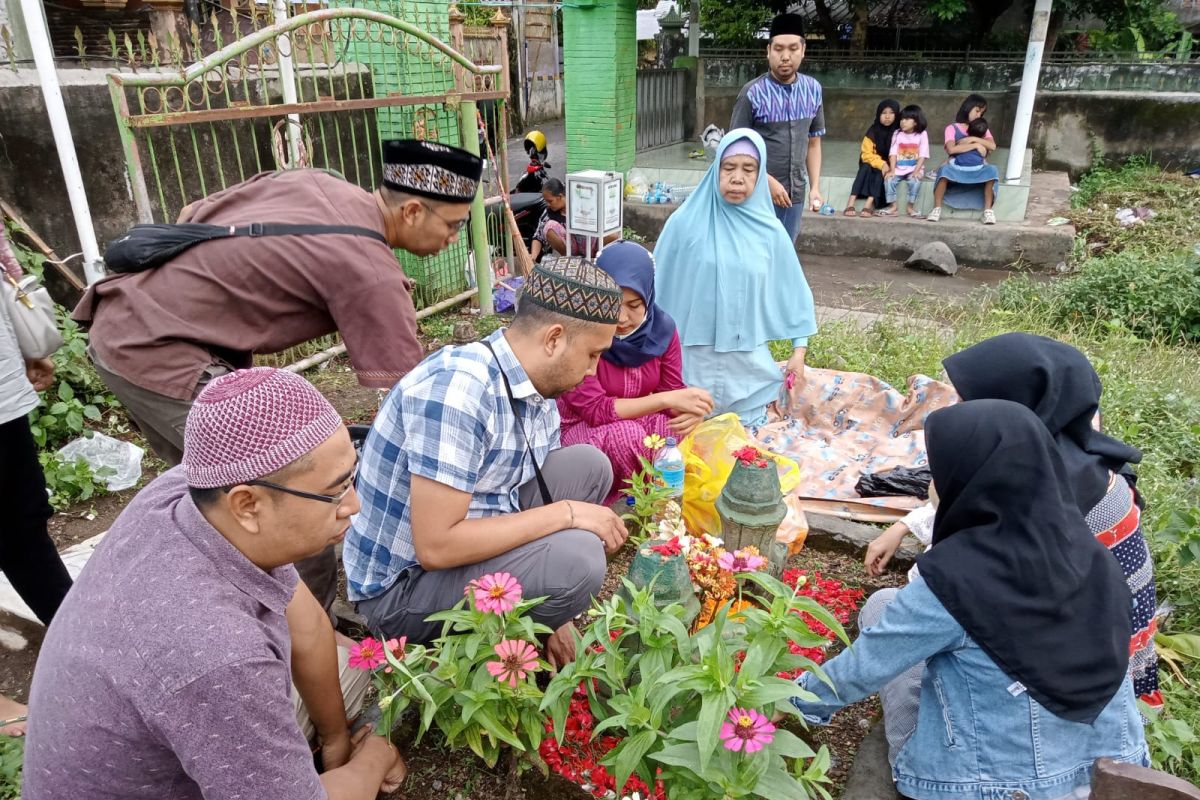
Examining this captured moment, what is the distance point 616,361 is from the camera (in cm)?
332

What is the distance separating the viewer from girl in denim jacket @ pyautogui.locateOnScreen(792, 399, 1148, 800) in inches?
65.7

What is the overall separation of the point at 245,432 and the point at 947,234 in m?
7.98

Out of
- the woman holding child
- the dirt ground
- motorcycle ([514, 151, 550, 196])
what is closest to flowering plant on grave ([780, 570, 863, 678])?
the dirt ground

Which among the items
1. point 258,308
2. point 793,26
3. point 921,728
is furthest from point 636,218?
point 921,728

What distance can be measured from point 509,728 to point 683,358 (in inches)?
101

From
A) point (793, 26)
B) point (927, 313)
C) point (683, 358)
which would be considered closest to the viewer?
point (683, 358)

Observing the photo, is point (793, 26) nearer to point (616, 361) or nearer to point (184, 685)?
point (616, 361)

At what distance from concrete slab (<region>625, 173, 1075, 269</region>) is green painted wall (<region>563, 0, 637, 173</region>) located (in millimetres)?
794

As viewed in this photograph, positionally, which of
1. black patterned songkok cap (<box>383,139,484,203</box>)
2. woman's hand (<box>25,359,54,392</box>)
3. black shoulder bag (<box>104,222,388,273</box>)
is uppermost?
black patterned songkok cap (<box>383,139,484,203</box>)

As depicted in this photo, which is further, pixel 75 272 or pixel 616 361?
pixel 75 272

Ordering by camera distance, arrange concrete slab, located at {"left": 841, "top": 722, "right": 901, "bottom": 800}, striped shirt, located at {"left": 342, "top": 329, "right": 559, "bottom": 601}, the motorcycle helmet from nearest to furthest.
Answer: striped shirt, located at {"left": 342, "top": 329, "right": 559, "bottom": 601} < concrete slab, located at {"left": 841, "top": 722, "right": 901, "bottom": 800} < the motorcycle helmet

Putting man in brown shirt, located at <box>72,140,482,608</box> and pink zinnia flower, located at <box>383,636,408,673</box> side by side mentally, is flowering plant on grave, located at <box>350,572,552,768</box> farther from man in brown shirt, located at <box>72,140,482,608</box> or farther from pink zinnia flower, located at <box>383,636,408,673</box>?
man in brown shirt, located at <box>72,140,482,608</box>

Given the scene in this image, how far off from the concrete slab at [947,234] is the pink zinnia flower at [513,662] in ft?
24.2

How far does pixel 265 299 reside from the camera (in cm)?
237
